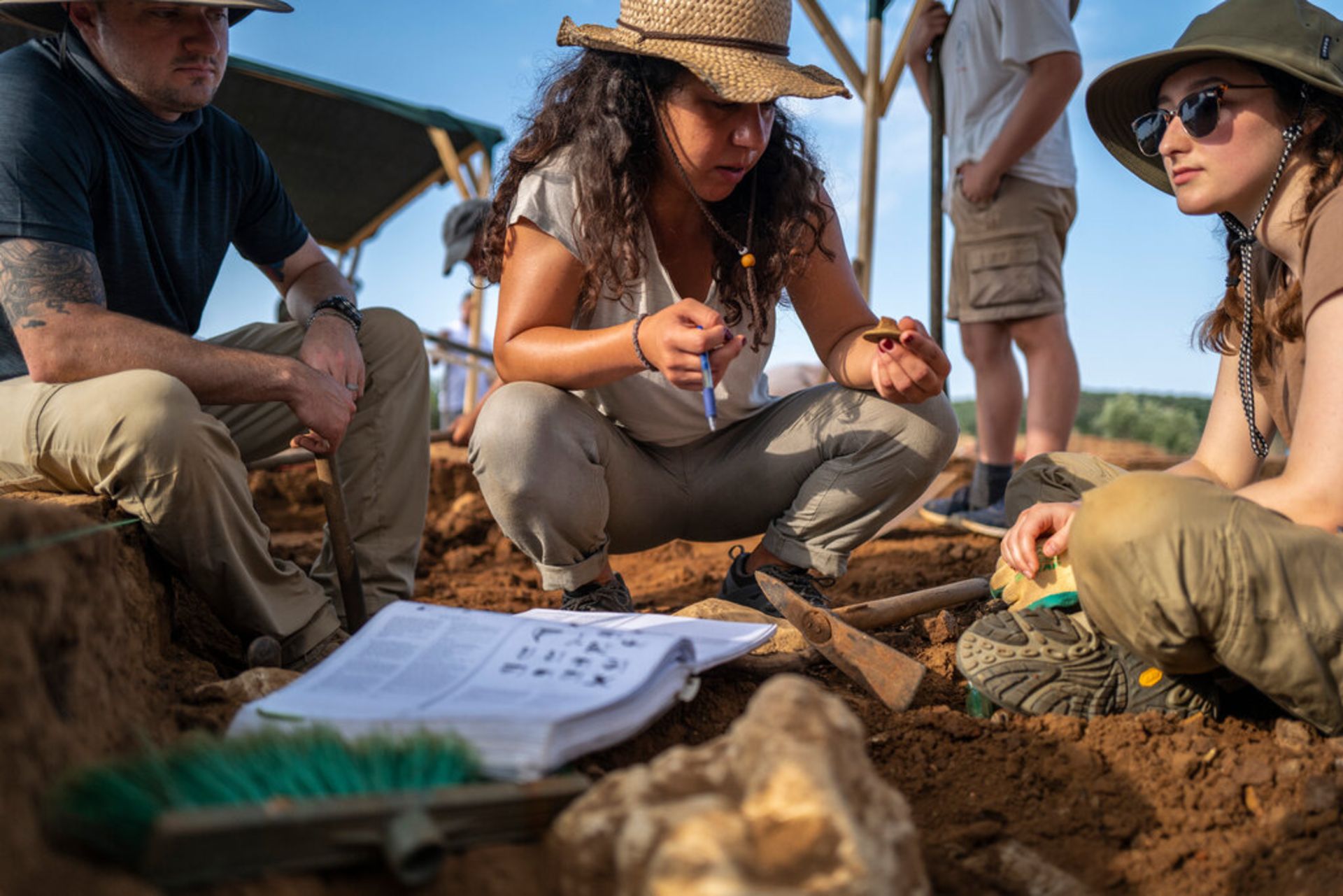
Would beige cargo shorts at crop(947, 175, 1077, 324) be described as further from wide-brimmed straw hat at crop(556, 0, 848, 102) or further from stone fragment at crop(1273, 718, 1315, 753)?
stone fragment at crop(1273, 718, 1315, 753)

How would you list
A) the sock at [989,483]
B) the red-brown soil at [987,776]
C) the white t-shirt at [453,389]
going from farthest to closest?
the white t-shirt at [453,389]
the sock at [989,483]
the red-brown soil at [987,776]

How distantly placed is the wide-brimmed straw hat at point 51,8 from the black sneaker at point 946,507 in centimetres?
316

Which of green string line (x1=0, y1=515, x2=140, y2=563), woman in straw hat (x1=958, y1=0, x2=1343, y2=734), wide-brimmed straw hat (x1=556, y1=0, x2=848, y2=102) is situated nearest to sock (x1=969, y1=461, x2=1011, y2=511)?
woman in straw hat (x1=958, y1=0, x2=1343, y2=734)

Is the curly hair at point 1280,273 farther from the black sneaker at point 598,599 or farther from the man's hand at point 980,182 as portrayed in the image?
the man's hand at point 980,182

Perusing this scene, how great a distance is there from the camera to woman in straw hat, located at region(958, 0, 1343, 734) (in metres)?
1.62

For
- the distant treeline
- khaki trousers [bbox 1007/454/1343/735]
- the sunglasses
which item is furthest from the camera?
the distant treeline

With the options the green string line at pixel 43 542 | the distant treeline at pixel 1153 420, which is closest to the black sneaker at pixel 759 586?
the green string line at pixel 43 542

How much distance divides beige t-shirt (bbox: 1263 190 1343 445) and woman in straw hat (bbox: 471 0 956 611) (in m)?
0.77

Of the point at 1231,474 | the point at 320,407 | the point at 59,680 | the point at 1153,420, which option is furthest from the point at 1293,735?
the point at 1153,420

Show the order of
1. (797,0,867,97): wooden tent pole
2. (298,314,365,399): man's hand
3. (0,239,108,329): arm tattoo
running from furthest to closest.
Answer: (797,0,867,97): wooden tent pole
(298,314,365,399): man's hand
(0,239,108,329): arm tattoo

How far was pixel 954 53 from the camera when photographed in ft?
14.0

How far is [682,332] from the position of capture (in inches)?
90.2

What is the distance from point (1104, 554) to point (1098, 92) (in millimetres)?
1223

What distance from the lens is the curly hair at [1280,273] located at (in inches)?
75.5
